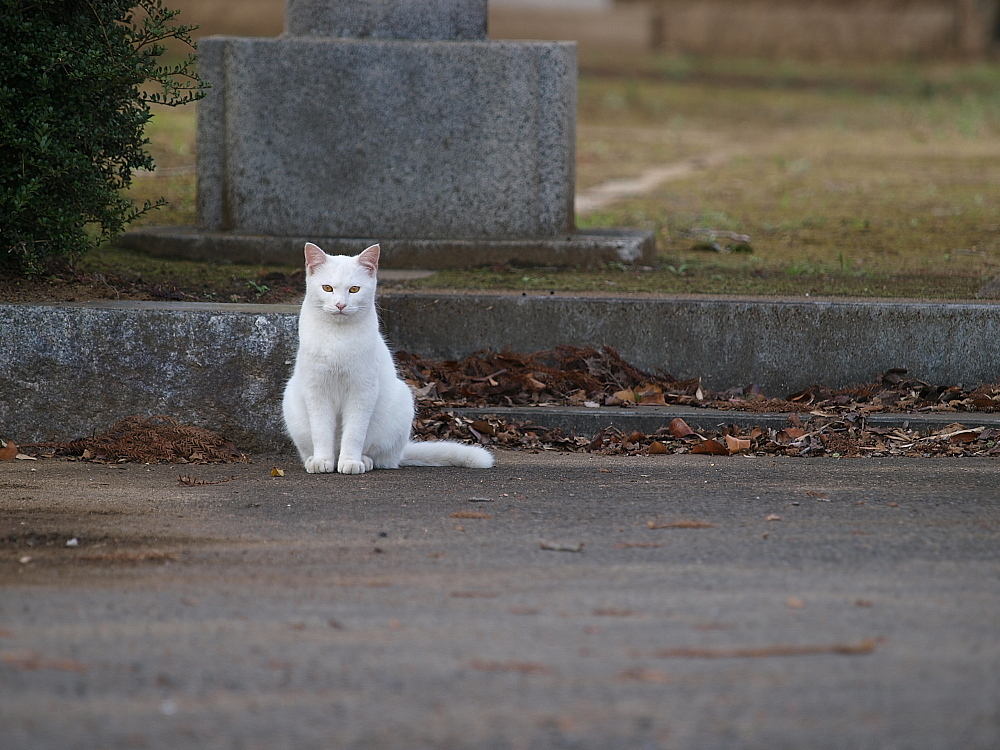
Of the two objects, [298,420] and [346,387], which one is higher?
[346,387]

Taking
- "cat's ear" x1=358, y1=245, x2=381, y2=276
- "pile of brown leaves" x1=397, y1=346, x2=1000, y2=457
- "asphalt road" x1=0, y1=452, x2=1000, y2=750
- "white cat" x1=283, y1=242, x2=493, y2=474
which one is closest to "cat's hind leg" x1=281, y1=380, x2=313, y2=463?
"white cat" x1=283, y1=242, x2=493, y2=474

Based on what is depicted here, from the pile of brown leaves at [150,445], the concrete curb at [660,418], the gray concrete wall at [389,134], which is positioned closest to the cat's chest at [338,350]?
the pile of brown leaves at [150,445]

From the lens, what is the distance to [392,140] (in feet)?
22.2

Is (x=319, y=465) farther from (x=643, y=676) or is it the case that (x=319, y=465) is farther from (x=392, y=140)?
(x=392, y=140)

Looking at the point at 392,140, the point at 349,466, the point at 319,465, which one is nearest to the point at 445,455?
the point at 349,466

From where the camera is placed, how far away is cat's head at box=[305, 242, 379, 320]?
14.7ft

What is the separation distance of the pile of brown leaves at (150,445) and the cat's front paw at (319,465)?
346mm

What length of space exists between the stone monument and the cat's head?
2.11 metres

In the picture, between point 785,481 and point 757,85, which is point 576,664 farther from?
point 757,85

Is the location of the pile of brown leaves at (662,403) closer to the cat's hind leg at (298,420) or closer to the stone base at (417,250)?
the cat's hind leg at (298,420)

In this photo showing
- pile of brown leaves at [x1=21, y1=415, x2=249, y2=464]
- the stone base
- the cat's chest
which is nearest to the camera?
the cat's chest

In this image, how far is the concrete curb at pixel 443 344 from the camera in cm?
479

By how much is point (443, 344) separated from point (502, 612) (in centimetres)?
306

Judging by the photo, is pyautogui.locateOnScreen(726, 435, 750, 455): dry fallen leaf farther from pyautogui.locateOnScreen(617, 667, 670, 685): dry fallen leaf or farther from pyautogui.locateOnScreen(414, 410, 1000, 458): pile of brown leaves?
pyautogui.locateOnScreen(617, 667, 670, 685): dry fallen leaf
